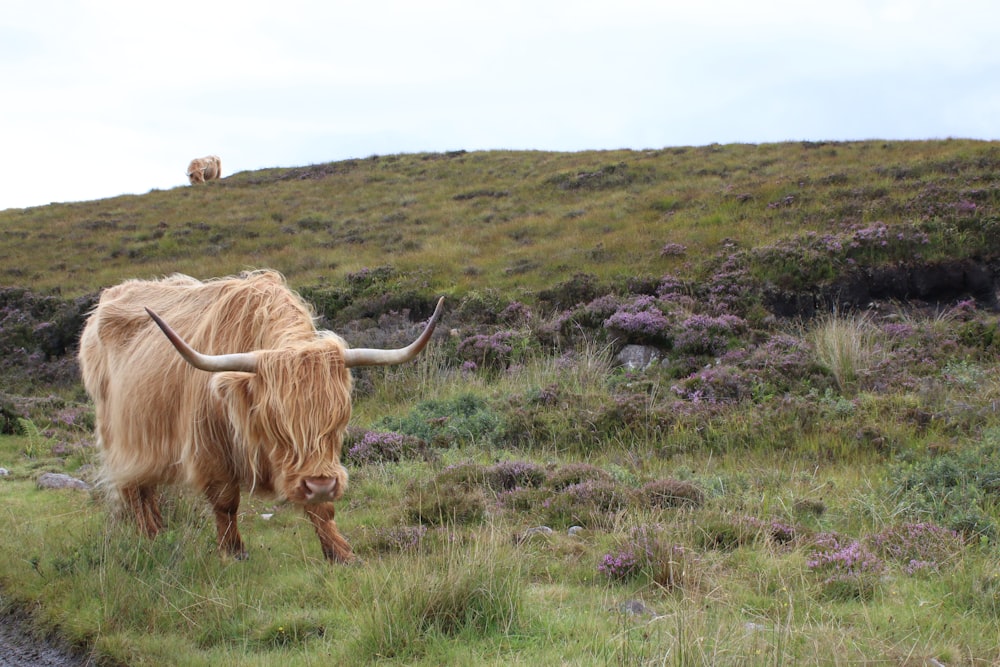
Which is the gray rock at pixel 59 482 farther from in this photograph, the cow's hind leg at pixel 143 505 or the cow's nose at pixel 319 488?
the cow's nose at pixel 319 488

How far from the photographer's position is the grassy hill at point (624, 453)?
3600 millimetres

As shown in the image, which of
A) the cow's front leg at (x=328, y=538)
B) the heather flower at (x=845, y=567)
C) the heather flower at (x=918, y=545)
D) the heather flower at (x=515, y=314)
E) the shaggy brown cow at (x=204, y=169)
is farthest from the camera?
the shaggy brown cow at (x=204, y=169)

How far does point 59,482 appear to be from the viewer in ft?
23.6

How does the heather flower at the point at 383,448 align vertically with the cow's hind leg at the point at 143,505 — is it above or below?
below

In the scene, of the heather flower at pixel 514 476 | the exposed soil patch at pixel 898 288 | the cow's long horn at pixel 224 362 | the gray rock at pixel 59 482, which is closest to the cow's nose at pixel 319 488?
the cow's long horn at pixel 224 362

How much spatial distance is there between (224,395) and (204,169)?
34.6 m

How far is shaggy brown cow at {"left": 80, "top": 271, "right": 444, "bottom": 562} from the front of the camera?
416 cm

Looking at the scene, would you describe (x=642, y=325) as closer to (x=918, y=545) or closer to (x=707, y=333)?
(x=707, y=333)

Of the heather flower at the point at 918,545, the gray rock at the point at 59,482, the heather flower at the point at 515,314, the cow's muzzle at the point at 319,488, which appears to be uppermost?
the heather flower at the point at 515,314

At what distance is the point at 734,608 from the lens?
3.47 meters

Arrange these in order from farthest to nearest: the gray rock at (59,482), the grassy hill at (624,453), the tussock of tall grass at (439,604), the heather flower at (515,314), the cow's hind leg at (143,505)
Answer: the heather flower at (515,314), the gray rock at (59,482), the cow's hind leg at (143,505), the grassy hill at (624,453), the tussock of tall grass at (439,604)

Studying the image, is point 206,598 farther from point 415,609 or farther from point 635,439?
point 635,439

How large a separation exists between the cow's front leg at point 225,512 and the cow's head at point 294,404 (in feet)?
1.46

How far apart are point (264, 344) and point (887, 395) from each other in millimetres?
6037
